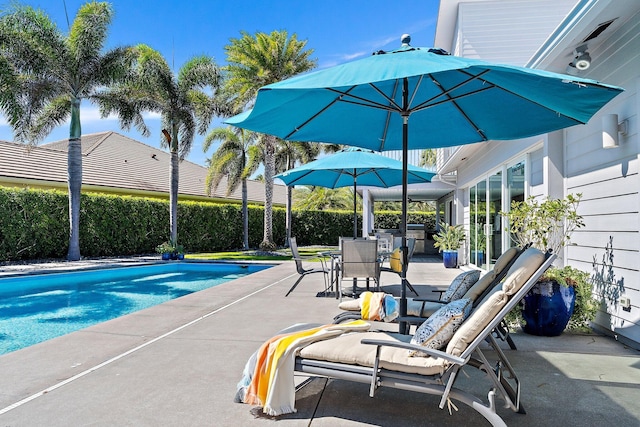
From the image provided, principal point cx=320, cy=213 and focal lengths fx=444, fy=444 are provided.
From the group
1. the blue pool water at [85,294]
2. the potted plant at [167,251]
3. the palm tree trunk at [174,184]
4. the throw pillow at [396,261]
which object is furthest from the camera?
the palm tree trunk at [174,184]

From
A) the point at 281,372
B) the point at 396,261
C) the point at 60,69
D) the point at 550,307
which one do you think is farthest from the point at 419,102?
the point at 60,69

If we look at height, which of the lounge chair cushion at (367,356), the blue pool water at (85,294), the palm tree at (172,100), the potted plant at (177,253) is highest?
the palm tree at (172,100)

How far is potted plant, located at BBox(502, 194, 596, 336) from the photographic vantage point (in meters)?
5.10

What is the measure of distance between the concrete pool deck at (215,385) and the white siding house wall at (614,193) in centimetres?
58

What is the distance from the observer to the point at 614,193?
16.8 ft

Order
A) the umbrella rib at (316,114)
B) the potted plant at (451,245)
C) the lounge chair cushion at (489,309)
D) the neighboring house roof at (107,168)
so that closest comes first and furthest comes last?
the lounge chair cushion at (489,309) < the umbrella rib at (316,114) < the potted plant at (451,245) < the neighboring house roof at (107,168)

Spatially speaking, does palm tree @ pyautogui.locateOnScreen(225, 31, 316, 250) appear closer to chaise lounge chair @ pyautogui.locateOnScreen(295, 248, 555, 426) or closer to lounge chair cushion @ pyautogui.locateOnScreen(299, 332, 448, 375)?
lounge chair cushion @ pyautogui.locateOnScreen(299, 332, 448, 375)

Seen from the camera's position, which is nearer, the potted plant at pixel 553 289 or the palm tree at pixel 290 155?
the potted plant at pixel 553 289

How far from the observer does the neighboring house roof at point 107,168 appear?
19.6 metres

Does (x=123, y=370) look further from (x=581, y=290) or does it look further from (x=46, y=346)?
(x=581, y=290)

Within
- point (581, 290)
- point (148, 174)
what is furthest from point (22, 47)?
point (581, 290)

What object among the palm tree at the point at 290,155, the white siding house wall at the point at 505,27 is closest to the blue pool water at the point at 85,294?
the white siding house wall at the point at 505,27

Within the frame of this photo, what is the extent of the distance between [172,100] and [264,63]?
443 cm

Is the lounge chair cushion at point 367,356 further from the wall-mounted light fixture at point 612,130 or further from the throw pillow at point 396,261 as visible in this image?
the throw pillow at point 396,261
